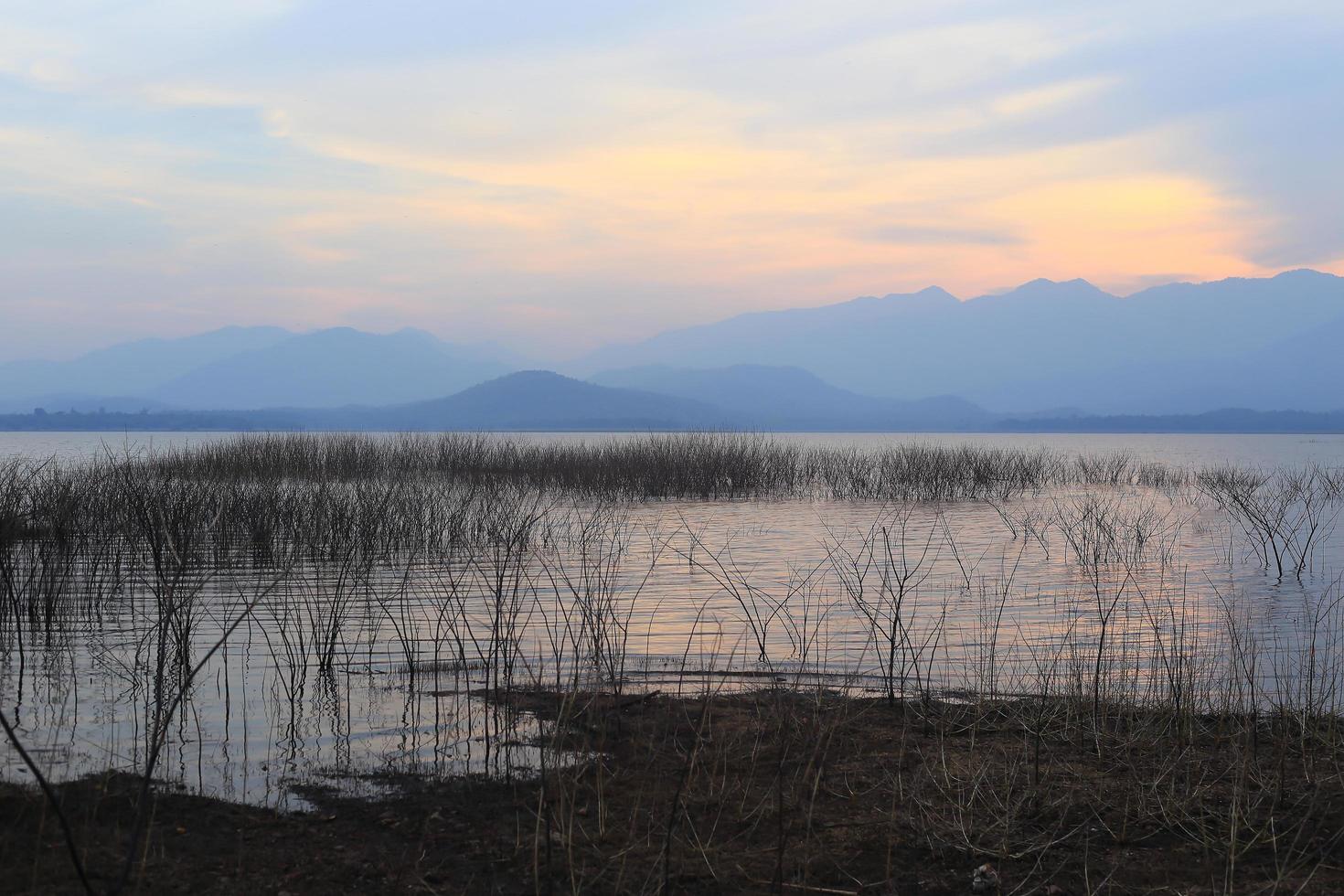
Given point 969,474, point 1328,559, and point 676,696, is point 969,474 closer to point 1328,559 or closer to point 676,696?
point 1328,559

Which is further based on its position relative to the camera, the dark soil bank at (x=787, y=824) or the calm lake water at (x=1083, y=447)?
the calm lake water at (x=1083, y=447)

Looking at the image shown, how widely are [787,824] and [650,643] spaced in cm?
426

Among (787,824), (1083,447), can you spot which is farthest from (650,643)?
(1083,447)

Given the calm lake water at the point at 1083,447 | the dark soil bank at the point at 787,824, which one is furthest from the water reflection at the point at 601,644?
the calm lake water at the point at 1083,447

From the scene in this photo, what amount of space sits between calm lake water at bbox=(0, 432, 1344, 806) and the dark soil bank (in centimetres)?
49

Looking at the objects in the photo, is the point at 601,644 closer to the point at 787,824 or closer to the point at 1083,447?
the point at 787,824

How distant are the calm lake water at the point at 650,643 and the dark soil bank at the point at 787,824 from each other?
49cm

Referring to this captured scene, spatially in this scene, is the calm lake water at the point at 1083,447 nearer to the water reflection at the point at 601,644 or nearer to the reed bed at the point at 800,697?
the reed bed at the point at 800,697

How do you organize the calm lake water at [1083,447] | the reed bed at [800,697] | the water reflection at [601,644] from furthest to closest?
the calm lake water at [1083,447] → the water reflection at [601,644] → the reed bed at [800,697]

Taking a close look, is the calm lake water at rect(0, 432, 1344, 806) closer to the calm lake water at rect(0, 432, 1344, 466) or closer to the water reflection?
the water reflection

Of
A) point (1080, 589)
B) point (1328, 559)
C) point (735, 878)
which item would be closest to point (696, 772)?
point (735, 878)

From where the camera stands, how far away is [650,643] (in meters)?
8.42

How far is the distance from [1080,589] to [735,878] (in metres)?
9.12

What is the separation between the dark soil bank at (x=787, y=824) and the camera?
3.63 m
